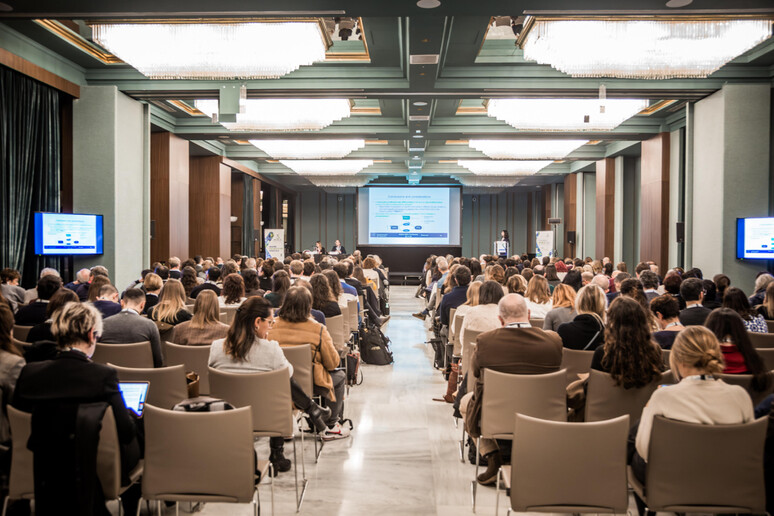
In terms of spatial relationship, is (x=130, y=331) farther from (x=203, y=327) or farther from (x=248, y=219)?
(x=248, y=219)

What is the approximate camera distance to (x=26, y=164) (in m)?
8.02

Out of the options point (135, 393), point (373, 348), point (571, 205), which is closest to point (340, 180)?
point (571, 205)

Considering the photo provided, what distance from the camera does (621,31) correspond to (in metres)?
5.80

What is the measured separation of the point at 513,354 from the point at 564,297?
1.85m

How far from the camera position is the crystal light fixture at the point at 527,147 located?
1211 centimetres

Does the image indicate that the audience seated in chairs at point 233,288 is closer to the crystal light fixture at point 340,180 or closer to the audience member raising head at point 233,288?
the audience member raising head at point 233,288

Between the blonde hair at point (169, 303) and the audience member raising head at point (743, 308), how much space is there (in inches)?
180

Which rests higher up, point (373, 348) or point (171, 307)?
point (171, 307)

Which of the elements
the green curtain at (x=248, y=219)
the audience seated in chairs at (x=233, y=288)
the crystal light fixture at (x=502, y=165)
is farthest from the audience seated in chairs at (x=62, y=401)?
the green curtain at (x=248, y=219)

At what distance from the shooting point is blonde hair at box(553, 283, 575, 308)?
16.8ft

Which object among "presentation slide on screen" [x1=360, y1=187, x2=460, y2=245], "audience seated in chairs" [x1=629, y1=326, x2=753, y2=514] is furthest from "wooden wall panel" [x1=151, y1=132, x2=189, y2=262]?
"audience seated in chairs" [x1=629, y1=326, x2=753, y2=514]

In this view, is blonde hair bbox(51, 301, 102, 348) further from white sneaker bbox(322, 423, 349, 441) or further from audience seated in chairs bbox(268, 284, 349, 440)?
white sneaker bbox(322, 423, 349, 441)

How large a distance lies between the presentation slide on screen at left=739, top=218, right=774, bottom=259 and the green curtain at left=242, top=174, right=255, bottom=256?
1328 cm

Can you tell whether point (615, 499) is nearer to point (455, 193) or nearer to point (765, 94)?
point (765, 94)
